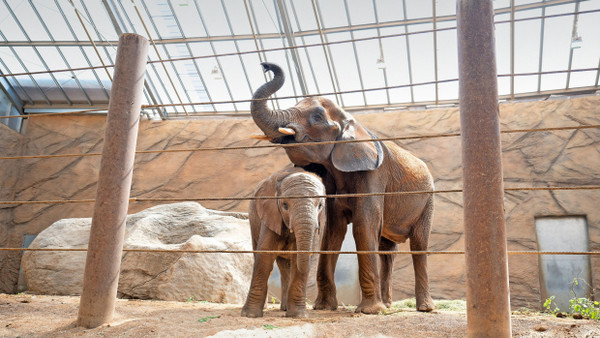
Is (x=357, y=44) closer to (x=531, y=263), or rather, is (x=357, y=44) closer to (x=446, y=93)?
(x=446, y=93)

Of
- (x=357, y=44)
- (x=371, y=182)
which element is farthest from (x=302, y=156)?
(x=357, y=44)

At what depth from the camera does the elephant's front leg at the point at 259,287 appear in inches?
185

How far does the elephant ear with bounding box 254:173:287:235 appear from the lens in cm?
491

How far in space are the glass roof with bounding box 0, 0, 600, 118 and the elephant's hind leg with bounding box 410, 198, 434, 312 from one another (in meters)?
6.70

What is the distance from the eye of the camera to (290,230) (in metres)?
4.69

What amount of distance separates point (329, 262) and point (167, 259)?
8.00 feet

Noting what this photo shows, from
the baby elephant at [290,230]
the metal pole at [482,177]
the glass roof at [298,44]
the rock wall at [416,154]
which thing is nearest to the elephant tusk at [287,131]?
the baby elephant at [290,230]

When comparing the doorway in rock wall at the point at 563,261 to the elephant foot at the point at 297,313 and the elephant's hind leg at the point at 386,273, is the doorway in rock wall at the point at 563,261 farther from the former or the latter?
the elephant foot at the point at 297,313

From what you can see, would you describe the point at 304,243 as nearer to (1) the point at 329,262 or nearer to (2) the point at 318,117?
(1) the point at 329,262

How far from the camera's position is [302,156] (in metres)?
5.80

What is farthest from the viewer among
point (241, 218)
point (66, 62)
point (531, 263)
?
point (66, 62)

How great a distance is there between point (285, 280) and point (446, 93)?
9412mm

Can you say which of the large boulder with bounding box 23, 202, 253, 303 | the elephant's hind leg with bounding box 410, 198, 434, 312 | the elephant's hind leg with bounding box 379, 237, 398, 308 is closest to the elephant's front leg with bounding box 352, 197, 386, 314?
the elephant's hind leg with bounding box 410, 198, 434, 312

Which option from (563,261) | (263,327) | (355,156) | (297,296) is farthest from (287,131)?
(563,261)
